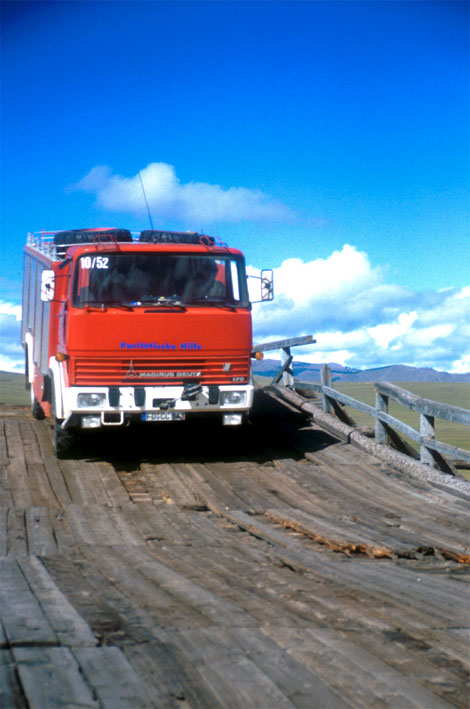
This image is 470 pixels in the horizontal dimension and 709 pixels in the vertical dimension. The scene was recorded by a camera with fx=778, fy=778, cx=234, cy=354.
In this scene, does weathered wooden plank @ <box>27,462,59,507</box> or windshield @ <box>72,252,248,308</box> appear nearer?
weathered wooden plank @ <box>27,462,59,507</box>

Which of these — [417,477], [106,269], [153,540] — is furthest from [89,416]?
[417,477]

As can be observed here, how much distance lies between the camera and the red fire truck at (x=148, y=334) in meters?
10.5

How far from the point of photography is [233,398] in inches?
438

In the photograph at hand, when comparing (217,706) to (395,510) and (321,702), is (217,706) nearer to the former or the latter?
(321,702)

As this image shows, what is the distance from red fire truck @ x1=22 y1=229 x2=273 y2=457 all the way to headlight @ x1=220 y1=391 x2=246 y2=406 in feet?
0.05

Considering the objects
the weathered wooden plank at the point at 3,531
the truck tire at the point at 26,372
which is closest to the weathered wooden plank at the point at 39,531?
the weathered wooden plank at the point at 3,531

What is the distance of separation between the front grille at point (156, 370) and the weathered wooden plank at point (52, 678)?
22.5 ft

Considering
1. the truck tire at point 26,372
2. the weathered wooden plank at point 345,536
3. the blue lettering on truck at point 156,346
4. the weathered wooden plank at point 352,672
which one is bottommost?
the weathered wooden plank at point 345,536

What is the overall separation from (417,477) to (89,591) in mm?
6176

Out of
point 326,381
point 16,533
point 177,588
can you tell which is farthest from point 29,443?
point 177,588

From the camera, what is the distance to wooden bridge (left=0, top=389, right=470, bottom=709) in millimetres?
3602

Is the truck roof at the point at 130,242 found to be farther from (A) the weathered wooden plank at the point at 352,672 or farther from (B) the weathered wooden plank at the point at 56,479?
(A) the weathered wooden plank at the point at 352,672

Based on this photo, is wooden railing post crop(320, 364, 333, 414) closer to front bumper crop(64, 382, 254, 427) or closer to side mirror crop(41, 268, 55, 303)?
front bumper crop(64, 382, 254, 427)

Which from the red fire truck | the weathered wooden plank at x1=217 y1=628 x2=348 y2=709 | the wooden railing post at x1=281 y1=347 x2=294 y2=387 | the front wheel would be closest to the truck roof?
the red fire truck
